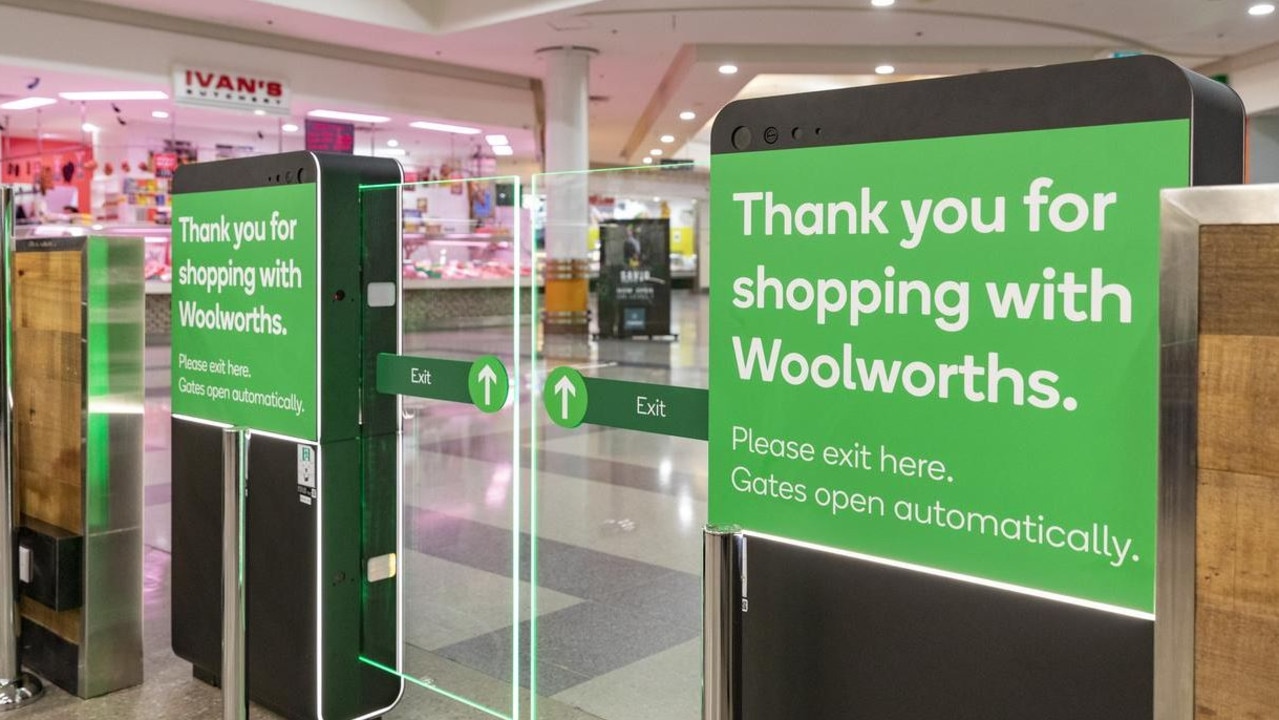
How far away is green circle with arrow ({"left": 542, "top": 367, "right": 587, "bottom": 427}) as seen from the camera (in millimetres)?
2121

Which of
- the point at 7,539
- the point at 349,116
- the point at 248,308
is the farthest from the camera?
the point at 349,116

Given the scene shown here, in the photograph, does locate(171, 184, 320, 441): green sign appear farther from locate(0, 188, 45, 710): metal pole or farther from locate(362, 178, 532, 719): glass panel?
locate(0, 188, 45, 710): metal pole

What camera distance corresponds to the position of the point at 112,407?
116 inches

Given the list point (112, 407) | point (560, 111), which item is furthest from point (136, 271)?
Result: point (560, 111)

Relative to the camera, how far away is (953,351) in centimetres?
131

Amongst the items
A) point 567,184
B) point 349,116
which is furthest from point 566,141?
point 349,116

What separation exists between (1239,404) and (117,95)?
1341cm

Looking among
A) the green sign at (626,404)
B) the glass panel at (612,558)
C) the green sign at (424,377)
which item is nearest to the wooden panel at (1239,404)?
the green sign at (626,404)

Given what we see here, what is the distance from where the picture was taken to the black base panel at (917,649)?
1.22 metres

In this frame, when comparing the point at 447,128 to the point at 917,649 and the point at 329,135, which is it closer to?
the point at 329,135

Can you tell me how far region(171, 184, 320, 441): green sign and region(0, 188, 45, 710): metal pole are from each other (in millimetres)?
470

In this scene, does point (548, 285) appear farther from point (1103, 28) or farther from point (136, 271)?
point (136, 271)

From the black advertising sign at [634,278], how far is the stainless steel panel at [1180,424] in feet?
43.9

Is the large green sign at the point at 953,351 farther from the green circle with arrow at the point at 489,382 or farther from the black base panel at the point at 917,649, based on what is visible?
the green circle with arrow at the point at 489,382
